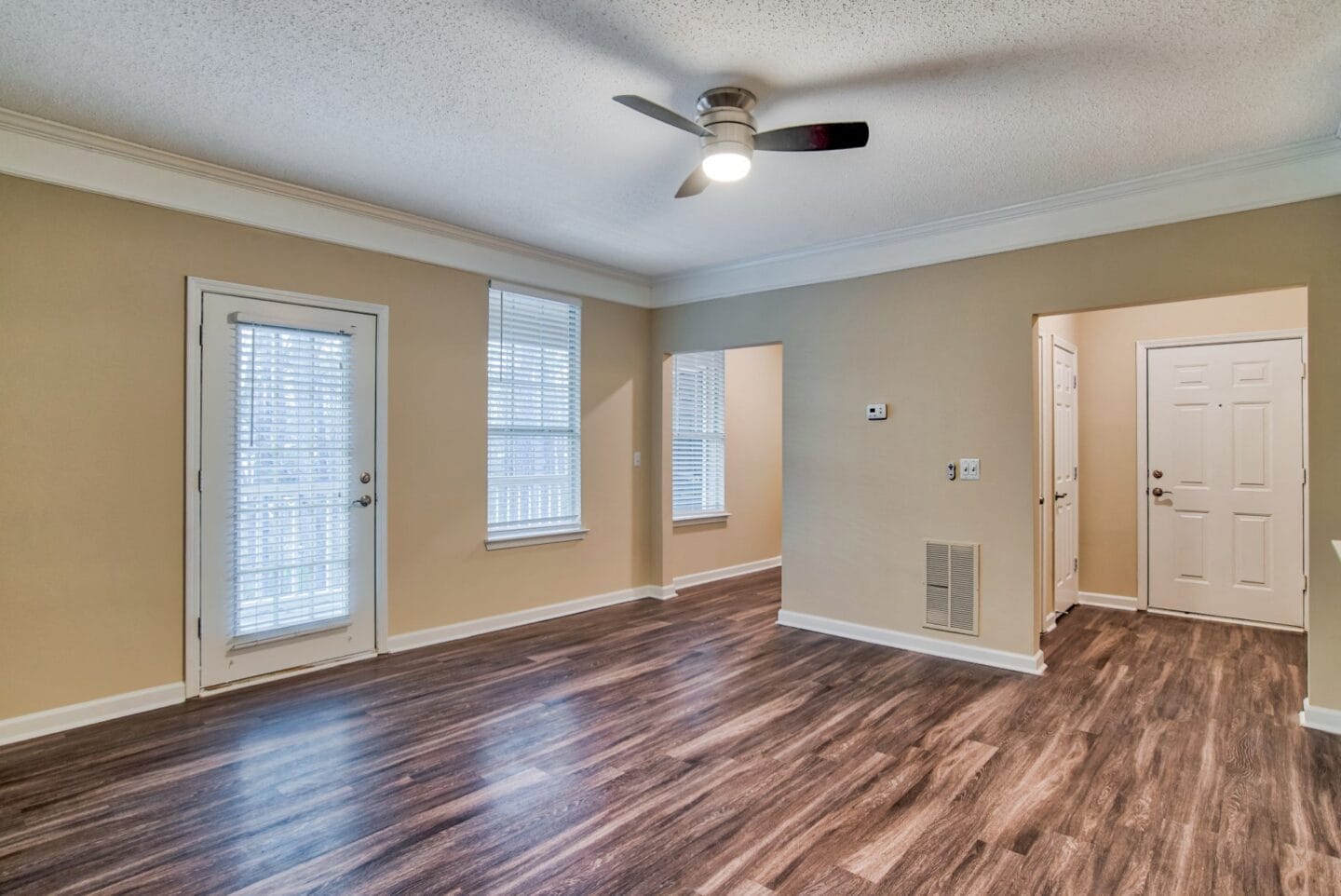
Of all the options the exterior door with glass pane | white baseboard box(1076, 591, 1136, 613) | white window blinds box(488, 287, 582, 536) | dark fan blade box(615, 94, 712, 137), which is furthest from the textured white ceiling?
white baseboard box(1076, 591, 1136, 613)

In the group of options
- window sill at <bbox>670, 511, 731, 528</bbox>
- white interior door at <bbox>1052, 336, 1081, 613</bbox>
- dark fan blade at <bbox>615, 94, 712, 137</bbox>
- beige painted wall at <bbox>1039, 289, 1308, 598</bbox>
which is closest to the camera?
dark fan blade at <bbox>615, 94, 712, 137</bbox>

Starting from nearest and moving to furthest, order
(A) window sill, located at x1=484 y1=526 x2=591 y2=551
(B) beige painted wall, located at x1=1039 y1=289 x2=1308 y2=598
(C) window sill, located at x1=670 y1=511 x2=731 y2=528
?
1. (A) window sill, located at x1=484 y1=526 x2=591 y2=551
2. (B) beige painted wall, located at x1=1039 y1=289 x2=1308 y2=598
3. (C) window sill, located at x1=670 y1=511 x2=731 y2=528

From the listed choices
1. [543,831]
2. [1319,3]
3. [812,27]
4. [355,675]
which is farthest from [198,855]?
[1319,3]

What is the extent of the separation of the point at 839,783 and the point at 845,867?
1.75 feet

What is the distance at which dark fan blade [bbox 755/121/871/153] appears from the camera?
243cm

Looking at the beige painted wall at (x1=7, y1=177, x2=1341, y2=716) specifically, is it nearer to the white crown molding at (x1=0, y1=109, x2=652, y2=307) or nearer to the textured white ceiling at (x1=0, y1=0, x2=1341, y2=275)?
the white crown molding at (x1=0, y1=109, x2=652, y2=307)

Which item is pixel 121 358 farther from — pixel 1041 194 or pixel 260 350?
pixel 1041 194

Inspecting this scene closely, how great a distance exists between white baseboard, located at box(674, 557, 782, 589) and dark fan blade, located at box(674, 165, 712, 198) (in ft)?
12.4

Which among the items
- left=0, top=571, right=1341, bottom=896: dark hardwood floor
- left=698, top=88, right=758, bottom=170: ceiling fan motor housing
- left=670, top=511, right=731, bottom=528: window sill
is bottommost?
left=0, top=571, right=1341, bottom=896: dark hardwood floor

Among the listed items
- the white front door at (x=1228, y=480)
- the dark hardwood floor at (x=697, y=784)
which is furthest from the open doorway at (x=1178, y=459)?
the dark hardwood floor at (x=697, y=784)

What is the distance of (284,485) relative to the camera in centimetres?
371

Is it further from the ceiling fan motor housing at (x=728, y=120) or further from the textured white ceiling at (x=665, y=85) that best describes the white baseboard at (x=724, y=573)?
the ceiling fan motor housing at (x=728, y=120)

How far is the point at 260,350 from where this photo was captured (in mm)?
3615

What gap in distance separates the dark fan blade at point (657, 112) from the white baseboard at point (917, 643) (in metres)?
3.36
